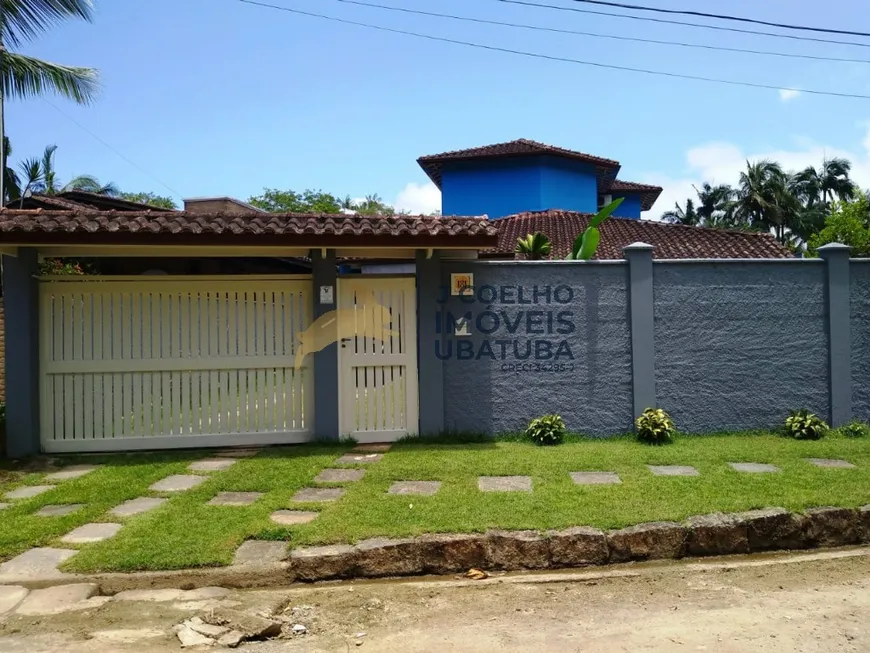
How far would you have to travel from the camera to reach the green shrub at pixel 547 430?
789cm

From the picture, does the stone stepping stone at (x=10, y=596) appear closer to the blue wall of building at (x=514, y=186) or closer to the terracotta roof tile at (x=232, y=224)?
the terracotta roof tile at (x=232, y=224)

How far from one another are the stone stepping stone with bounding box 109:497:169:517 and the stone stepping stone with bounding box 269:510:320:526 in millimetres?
1096

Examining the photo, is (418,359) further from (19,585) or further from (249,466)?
(19,585)

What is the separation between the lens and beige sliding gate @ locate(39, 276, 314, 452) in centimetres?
778

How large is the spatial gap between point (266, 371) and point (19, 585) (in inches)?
152

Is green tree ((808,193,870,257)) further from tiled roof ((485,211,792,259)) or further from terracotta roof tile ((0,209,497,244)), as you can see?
terracotta roof tile ((0,209,497,244))

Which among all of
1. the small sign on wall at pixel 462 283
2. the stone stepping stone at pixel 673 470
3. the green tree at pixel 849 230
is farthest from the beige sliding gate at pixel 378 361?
the green tree at pixel 849 230

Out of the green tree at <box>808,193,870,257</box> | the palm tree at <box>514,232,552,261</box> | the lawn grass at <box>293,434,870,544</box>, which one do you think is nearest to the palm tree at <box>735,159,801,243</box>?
the green tree at <box>808,193,870,257</box>

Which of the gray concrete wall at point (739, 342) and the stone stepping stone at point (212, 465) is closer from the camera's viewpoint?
the stone stepping stone at point (212, 465)

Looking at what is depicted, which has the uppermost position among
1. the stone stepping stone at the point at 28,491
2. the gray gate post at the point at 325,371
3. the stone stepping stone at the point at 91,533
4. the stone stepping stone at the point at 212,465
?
the gray gate post at the point at 325,371

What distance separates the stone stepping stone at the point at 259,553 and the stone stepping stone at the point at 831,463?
5.08 meters

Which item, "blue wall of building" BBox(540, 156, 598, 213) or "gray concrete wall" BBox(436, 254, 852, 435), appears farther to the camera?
"blue wall of building" BBox(540, 156, 598, 213)

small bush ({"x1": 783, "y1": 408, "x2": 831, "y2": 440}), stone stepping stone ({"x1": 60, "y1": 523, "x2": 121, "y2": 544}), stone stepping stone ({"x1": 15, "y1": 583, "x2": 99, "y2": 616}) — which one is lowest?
stone stepping stone ({"x1": 15, "y1": 583, "x2": 99, "y2": 616})

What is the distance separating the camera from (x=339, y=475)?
262 inches
